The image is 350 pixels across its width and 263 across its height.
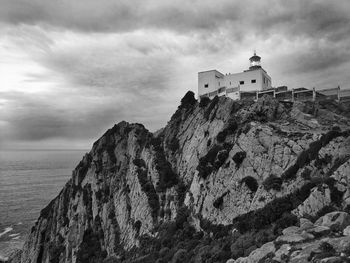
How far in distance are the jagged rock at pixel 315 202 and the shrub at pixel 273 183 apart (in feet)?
13.5

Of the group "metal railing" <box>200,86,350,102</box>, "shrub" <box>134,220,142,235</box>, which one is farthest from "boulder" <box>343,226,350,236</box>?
"shrub" <box>134,220,142,235</box>

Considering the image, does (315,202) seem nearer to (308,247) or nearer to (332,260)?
(308,247)

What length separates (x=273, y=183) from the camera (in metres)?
27.6

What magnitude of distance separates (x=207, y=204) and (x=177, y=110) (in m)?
26.9

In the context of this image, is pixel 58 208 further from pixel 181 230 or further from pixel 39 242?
pixel 181 230

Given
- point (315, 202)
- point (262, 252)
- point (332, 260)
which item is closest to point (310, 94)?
point (315, 202)

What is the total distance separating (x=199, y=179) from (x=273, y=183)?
38.0 ft

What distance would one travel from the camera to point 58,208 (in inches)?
2613

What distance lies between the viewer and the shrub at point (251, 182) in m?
29.6

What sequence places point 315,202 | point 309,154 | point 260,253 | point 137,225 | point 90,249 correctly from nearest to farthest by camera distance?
1. point 260,253
2. point 315,202
3. point 309,154
4. point 137,225
5. point 90,249

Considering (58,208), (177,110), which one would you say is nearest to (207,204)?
(177,110)

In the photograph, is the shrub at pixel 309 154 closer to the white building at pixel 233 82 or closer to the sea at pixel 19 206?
the white building at pixel 233 82

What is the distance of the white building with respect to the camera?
51.7m

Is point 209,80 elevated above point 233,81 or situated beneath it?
elevated above
